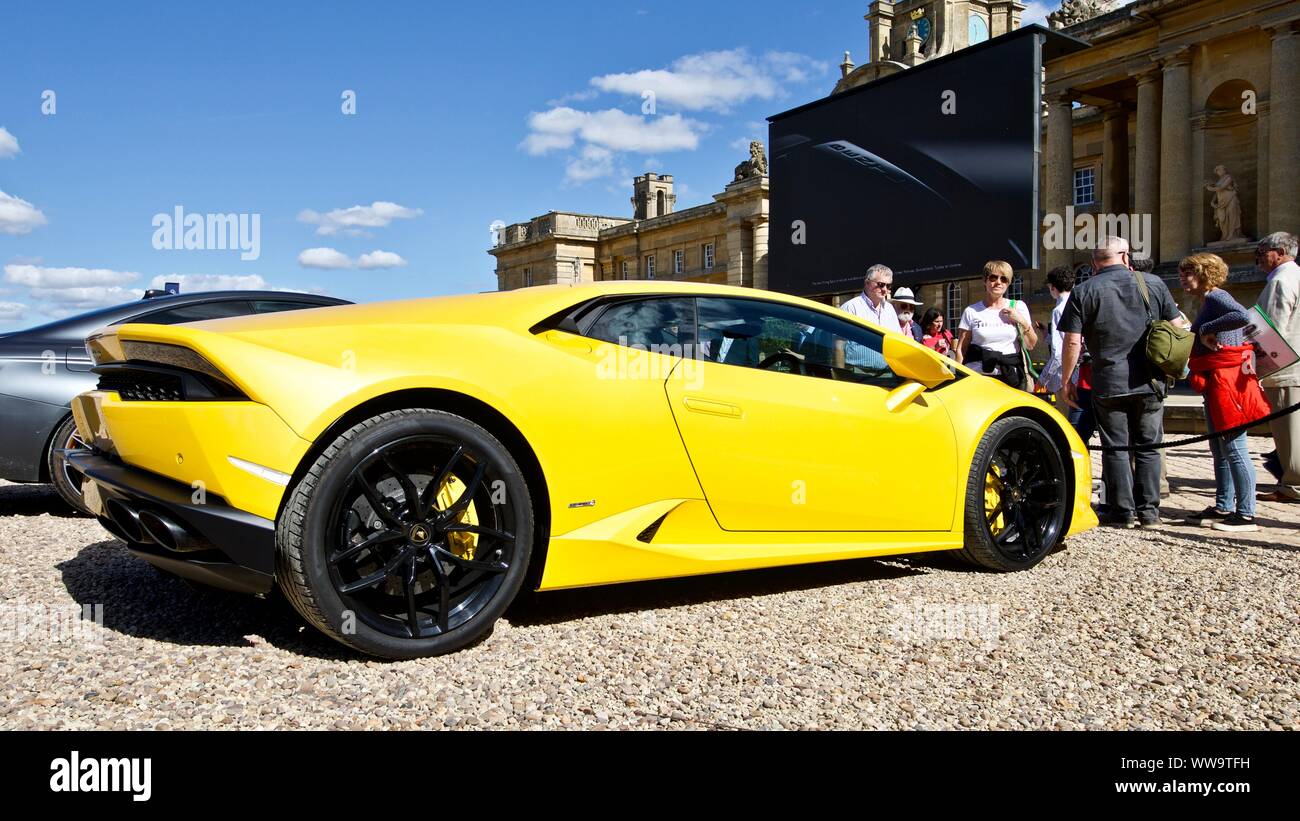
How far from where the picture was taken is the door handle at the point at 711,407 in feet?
12.3

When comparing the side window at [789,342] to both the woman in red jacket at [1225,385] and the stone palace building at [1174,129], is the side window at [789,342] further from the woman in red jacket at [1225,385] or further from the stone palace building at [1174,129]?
the stone palace building at [1174,129]

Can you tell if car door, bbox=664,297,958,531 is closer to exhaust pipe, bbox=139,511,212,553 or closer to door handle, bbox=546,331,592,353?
door handle, bbox=546,331,592,353

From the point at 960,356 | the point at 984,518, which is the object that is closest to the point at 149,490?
the point at 984,518

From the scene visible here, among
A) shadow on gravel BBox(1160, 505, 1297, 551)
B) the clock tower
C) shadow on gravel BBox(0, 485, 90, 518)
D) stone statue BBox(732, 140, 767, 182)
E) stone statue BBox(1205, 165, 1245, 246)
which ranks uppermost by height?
the clock tower

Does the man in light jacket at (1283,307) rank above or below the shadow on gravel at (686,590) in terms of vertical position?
above

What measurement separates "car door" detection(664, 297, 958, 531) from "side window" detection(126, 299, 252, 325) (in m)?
3.57

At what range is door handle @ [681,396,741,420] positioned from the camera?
3.74 metres

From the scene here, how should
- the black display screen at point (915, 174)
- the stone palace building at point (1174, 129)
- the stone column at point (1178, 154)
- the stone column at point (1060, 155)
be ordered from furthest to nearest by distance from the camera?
the stone column at point (1060, 155)
the stone column at point (1178, 154)
the stone palace building at point (1174, 129)
the black display screen at point (915, 174)

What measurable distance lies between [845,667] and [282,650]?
1928 millimetres

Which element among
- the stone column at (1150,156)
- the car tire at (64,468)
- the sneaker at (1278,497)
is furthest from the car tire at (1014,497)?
the stone column at (1150,156)

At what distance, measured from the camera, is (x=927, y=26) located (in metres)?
52.1

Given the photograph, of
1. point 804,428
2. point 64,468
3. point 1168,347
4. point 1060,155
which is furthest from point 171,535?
point 1060,155

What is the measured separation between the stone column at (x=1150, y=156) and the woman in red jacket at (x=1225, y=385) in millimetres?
29417

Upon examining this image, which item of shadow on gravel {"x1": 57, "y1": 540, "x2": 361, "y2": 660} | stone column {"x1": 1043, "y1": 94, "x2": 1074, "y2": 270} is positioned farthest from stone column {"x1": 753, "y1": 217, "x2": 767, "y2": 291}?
shadow on gravel {"x1": 57, "y1": 540, "x2": 361, "y2": 660}
